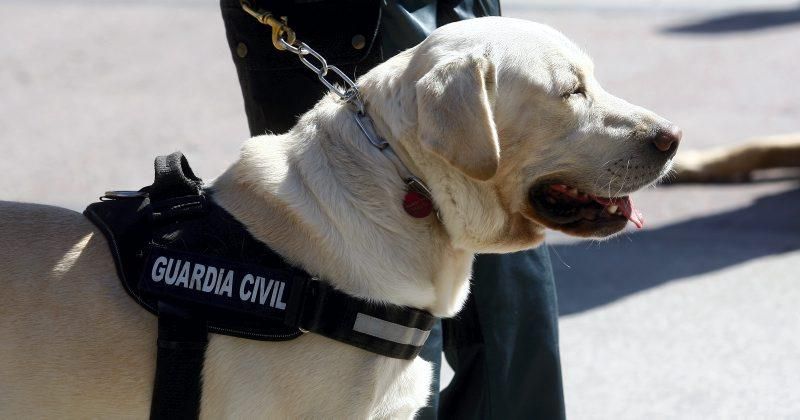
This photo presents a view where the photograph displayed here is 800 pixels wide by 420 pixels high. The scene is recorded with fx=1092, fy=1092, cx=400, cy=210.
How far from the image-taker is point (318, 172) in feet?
8.97

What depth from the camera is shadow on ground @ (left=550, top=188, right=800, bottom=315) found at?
5395mm

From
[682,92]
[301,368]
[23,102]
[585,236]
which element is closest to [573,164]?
[585,236]

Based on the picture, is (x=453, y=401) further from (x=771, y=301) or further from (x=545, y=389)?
(x=771, y=301)

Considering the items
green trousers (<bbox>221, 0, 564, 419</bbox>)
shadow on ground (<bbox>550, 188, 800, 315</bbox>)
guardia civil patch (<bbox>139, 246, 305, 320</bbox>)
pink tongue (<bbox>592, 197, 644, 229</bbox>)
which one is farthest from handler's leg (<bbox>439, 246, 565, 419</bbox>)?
shadow on ground (<bbox>550, 188, 800, 315</bbox>)

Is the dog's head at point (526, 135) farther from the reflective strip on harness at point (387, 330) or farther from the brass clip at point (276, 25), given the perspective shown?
the brass clip at point (276, 25)

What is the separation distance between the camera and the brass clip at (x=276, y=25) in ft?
10.2

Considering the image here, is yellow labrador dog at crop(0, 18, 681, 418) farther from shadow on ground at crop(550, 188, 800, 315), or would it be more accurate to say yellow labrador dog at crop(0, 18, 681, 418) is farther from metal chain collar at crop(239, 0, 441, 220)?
shadow on ground at crop(550, 188, 800, 315)

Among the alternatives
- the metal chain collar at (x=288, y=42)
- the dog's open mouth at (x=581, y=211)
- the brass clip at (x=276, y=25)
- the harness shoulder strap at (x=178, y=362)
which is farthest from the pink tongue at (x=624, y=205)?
the harness shoulder strap at (x=178, y=362)

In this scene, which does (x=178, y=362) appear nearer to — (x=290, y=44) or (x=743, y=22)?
(x=290, y=44)

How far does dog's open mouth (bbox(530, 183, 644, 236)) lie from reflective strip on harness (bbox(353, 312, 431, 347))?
45 cm

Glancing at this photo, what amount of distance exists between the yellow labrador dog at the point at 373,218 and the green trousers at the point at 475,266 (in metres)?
0.39

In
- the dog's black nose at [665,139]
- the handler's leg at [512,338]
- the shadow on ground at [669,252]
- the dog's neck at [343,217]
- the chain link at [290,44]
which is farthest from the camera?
the shadow on ground at [669,252]

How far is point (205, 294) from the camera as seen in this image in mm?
2596

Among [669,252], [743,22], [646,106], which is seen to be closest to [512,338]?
[669,252]
